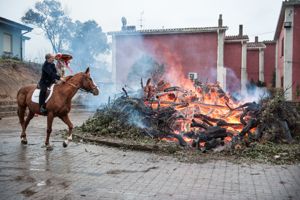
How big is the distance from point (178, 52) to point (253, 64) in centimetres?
1018

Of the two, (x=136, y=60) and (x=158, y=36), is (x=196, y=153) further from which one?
(x=158, y=36)

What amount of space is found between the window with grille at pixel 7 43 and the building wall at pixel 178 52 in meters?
9.12

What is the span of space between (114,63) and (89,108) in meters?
4.76

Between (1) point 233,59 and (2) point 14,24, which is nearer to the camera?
(2) point 14,24

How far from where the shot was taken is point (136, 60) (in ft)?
89.9

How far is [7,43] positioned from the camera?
28.8 m

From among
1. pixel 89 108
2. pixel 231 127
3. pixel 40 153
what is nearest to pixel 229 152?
pixel 231 127

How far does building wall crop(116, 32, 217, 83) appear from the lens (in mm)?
27859

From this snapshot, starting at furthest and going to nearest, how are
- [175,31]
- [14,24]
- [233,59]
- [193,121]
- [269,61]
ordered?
[269,61], [233,59], [14,24], [175,31], [193,121]

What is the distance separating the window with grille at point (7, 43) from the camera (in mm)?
28438

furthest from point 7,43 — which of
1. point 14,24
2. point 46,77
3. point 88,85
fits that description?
point 88,85

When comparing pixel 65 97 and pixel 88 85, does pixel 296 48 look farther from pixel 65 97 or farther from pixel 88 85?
pixel 65 97

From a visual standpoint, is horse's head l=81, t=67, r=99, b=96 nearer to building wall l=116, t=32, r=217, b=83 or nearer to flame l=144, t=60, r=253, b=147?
flame l=144, t=60, r=253, b=147

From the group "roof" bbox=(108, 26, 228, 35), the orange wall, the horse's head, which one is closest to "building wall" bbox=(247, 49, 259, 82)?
"roof" bbox=(108, 26, 228, 35)
